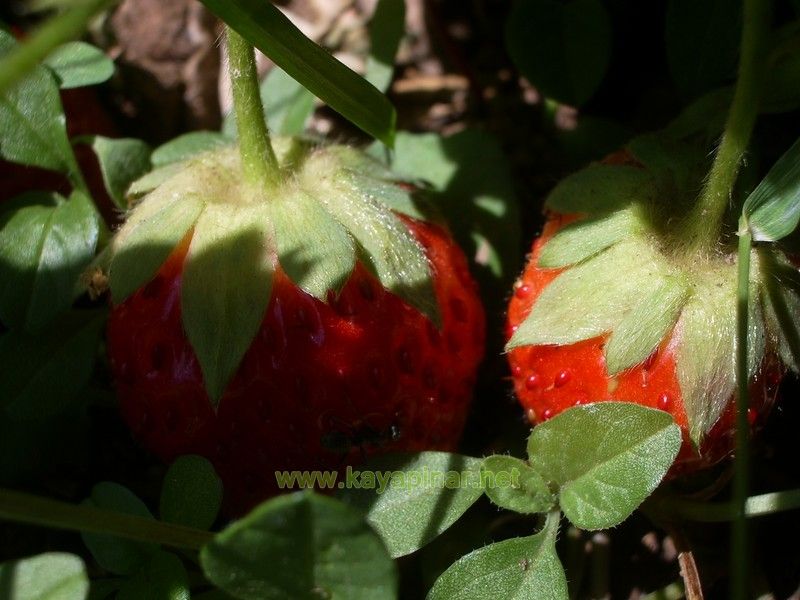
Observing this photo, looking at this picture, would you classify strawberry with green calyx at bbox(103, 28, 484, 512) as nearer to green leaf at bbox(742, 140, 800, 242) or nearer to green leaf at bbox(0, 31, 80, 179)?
green leaf at bbox(0, 31, 80, 179)

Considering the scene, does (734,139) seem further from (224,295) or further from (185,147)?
(185,147)

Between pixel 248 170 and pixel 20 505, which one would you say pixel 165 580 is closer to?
pixel 20 505

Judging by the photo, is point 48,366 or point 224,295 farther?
point 48,366

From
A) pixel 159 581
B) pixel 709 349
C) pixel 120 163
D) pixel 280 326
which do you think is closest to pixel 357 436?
pixel 280 326

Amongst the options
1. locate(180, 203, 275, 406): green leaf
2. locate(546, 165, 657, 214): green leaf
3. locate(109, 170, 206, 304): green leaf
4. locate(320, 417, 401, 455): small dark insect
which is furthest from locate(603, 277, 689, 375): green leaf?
locate(109, 170, 206, 304): green leaf

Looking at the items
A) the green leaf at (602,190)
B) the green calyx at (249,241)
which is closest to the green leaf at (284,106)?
the green calyx at (249,241)

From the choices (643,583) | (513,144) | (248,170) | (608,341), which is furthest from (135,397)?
(513,144)
